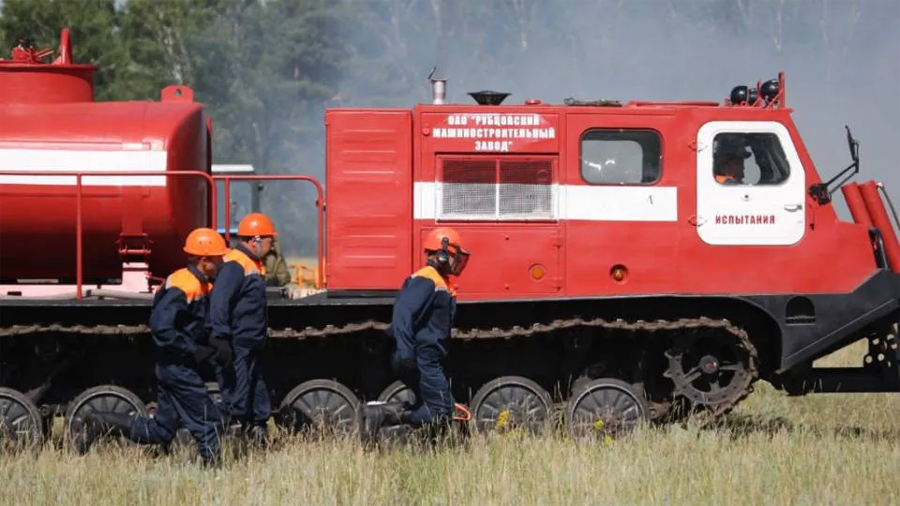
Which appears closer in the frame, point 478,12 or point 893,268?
point 893,268

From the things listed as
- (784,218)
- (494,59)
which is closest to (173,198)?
(784,218)

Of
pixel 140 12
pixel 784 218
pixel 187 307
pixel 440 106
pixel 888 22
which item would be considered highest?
pixel 140 12

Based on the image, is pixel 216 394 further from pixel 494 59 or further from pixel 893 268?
pixel 494 59

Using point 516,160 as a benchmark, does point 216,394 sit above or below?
below

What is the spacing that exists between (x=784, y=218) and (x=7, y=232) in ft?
22.7

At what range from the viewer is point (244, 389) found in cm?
1159

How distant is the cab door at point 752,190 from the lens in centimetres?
1227

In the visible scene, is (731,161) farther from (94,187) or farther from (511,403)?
(94,187)

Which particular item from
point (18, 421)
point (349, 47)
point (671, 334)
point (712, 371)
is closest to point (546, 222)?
point (671, 334)

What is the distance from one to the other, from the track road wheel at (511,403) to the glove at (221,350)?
2.38m

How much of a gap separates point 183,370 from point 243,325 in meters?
0.64

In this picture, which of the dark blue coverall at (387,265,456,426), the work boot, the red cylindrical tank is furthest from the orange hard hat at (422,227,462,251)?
the red cylindrical tank

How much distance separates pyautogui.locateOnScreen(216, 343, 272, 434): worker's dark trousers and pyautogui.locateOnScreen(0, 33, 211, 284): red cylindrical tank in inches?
60.6

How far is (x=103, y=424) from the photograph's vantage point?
39.0 ft
